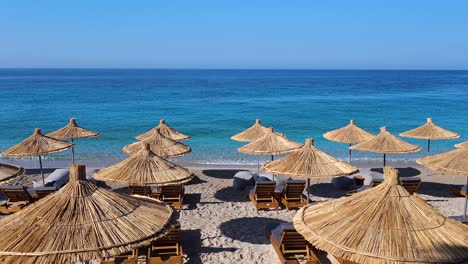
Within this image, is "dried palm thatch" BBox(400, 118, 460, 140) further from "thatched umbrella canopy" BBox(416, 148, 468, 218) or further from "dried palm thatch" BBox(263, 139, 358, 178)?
"dried palm thatch" BBox(263, 139, 358, 178)

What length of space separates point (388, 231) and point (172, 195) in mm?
6817

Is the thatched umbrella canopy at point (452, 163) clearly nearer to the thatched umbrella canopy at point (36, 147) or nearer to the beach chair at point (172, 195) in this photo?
the beach chair at point (172, 195)

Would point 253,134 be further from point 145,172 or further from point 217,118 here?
point 217,118

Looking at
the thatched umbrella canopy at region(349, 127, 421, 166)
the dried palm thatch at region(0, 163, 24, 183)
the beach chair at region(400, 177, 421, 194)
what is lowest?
the beach chair at region(400, 177, 421, 194)

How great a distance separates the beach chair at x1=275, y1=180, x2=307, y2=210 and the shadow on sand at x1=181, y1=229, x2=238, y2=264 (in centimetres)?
259

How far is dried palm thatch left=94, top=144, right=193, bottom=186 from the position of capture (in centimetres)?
742

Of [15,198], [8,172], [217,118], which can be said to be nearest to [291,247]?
[8,172]

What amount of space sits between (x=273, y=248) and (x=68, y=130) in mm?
9129

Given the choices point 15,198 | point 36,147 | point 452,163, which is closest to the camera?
point 452,163

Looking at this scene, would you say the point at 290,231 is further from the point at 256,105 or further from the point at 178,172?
the point at 256,105

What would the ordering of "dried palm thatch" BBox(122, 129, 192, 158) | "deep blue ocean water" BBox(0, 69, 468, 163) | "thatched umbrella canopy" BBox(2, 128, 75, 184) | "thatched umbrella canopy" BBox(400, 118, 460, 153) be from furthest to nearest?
"deep blue ocean water" BBox(0, 69, 468, 163)
"thatched umbrella canopy" BBox(400, 118, 460, 153)
"dried palm thatch" BBox(122, 129, 192, 158)
"thatched umbrella canopy" BBox(2, 128, 75, 184)

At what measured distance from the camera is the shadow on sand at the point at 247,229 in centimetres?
795

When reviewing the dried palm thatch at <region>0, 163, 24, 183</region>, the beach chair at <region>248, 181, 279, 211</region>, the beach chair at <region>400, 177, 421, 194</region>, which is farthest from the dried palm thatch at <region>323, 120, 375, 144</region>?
the dried palm thatch at <region>0, 163, 24, 183</region>

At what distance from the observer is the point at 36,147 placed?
10656mm
